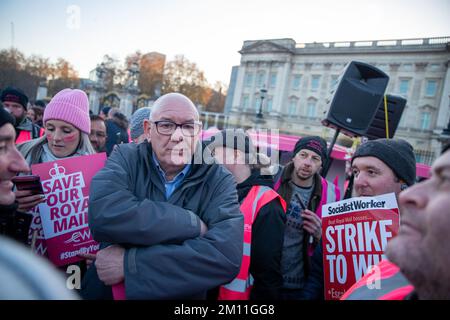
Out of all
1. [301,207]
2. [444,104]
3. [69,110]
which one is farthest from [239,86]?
[69,110]

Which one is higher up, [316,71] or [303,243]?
[316,71]

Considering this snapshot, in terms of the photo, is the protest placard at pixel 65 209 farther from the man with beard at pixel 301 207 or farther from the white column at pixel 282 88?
the white column at pixel 282 88

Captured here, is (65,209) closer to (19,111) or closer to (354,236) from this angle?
(354,236)

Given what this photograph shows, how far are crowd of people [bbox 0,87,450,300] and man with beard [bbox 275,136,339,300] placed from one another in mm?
12

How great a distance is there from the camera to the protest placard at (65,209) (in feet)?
6.20

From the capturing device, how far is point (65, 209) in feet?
6.44

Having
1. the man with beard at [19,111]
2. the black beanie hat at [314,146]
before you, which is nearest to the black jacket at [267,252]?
the black beanie hat at [314,146]

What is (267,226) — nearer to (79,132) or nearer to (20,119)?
(79,132)

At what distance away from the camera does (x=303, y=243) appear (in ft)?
8.01

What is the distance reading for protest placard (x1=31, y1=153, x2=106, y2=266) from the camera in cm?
189

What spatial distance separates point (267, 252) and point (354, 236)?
57 centimetres

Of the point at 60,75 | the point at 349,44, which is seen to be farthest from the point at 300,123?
the point at 60,75

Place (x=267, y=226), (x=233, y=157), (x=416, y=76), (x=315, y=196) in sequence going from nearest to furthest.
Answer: (x=267, y=226)
(x=233, y=157)
(x=315, y=196)
(x=416, y=76)

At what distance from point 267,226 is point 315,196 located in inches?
36.7
